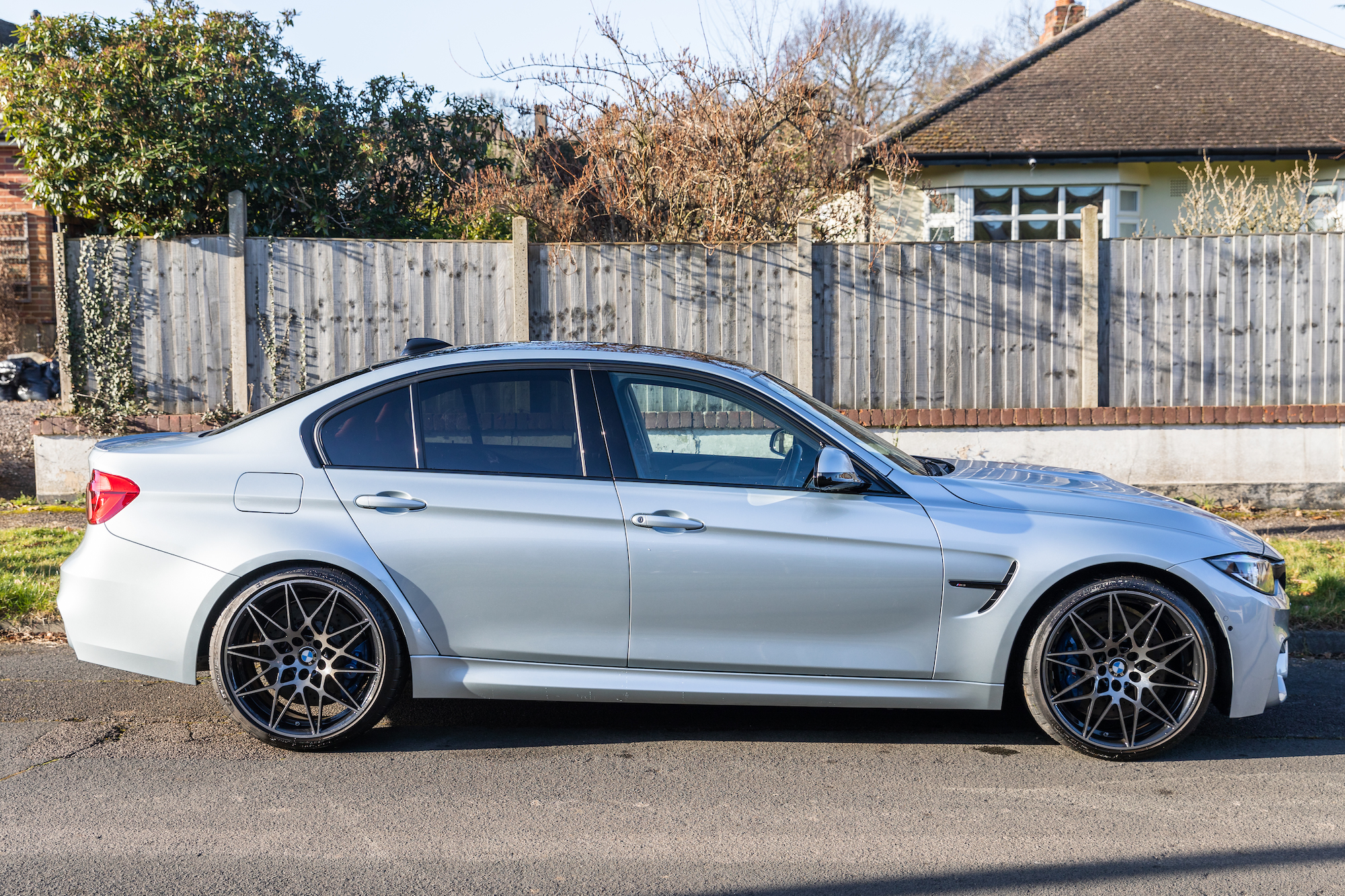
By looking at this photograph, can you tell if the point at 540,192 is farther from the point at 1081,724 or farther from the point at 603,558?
the point at 1081,724

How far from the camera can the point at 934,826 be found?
12.5ft

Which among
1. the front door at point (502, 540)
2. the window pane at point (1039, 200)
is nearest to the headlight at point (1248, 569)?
the front door at point (502, 540)

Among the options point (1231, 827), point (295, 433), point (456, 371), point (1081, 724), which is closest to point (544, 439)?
point (456, 371)

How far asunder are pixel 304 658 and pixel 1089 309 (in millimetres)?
7565

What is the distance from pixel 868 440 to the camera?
15.8ft

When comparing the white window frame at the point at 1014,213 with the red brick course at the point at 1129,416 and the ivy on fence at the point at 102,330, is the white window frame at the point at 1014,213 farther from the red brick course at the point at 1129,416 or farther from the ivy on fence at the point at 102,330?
the ivy on fence at the point at 102,330

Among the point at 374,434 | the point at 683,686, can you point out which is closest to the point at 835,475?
the point at 683,686

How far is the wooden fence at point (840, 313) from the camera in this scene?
9.66 m

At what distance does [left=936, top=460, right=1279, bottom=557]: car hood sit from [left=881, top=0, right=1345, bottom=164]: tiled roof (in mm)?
11643

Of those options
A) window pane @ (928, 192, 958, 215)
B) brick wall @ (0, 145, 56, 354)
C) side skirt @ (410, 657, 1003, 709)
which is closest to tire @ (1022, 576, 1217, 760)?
side skirt @ (410, 657, 1003, 709)

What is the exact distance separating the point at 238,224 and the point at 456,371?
233 inches

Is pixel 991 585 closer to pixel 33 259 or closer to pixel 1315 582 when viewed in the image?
pixel 1315 582

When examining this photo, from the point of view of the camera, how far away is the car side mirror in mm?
4328

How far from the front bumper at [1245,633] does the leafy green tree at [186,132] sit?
7914 mm
